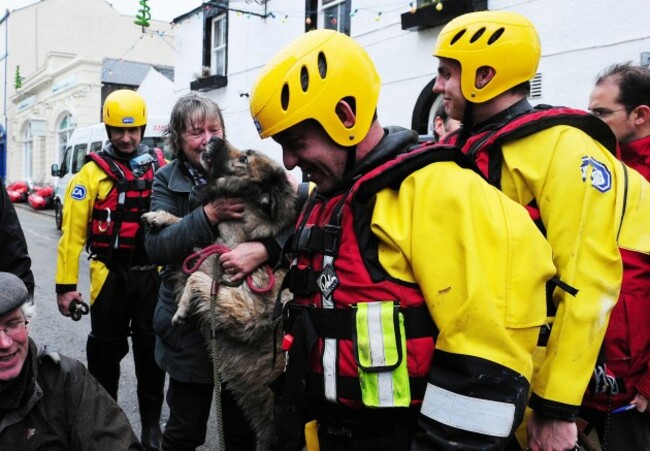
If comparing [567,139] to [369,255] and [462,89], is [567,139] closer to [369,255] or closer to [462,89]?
[462,89]

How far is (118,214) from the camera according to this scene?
390 cm

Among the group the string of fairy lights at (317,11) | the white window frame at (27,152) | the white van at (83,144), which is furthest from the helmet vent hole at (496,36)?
the white window frame at (27,152)

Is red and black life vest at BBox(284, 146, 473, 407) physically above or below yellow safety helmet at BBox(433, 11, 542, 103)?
below

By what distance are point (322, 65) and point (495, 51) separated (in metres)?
0.79

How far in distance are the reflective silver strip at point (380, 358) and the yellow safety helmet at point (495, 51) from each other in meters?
1.06

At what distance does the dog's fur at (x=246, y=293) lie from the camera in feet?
7.65

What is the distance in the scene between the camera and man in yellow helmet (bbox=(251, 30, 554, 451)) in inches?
53.2

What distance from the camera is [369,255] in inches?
59.3

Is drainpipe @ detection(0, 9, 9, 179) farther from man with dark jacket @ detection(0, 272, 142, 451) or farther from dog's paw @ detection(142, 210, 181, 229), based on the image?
man with dark jacket @ detection(0, 272, 142, 451)

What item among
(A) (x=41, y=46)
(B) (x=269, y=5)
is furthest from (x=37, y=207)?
(A) (x=41, y=46)

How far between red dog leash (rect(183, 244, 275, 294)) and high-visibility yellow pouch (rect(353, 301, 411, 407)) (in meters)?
0.99

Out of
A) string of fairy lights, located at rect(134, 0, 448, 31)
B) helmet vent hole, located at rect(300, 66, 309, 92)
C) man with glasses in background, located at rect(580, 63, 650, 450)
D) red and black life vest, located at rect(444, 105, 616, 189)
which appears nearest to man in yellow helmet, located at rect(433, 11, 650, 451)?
red and black life vest, located at rect(444, 105, 616, 189)

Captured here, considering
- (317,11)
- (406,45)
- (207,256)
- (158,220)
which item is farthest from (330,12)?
(207,256)

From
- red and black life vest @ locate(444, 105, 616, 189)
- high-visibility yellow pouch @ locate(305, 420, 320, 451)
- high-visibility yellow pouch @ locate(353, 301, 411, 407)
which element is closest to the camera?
high-visibility yellow pouch @ locate(353, 301, 411, 407)
